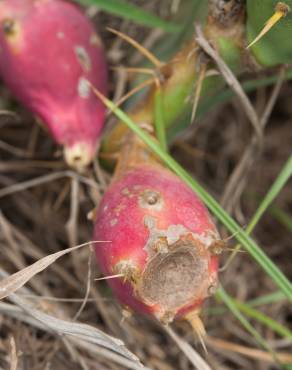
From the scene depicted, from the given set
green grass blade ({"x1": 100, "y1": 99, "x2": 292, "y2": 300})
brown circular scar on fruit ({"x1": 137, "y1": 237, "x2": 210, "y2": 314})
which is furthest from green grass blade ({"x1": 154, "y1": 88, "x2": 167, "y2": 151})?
brown circular scar on fruit ({"x1": 137, "y1": 237, "x2": 210, "y2": 314})

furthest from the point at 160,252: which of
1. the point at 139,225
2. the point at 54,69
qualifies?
the point at 54,69

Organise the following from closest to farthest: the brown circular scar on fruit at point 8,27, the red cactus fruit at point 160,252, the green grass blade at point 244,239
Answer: the red cactus fruit at point 160,252 < the green grass blade at point 244,239 < the brown circular scar on fruit at point 8,27

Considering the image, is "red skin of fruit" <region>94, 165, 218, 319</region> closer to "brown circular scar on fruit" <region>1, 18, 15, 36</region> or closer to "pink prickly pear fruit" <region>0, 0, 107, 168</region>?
"pink prickly pear fruit" <region>0, 0, 107, 168</region>

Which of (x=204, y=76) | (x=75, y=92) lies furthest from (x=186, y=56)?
(x=75, y=92)

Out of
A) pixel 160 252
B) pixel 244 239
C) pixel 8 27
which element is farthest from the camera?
pixel 8 27

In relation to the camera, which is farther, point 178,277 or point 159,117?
point 159,117

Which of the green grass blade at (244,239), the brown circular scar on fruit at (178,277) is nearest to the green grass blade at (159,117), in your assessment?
the green grass blade at (244,239)

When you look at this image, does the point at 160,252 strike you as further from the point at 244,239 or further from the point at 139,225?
the point at 244,239

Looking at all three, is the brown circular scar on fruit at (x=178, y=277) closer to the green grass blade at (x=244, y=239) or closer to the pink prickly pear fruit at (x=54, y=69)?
the green grass blade at (x=244, y=239)
